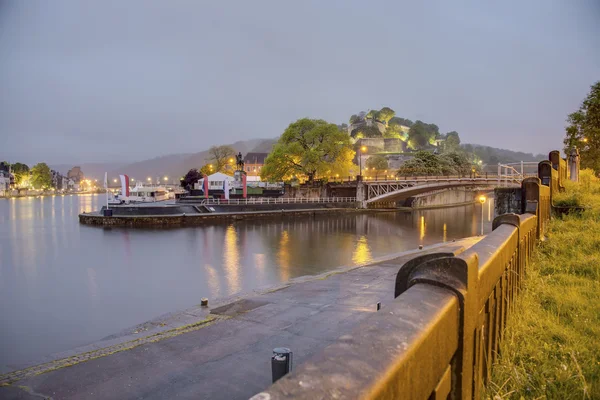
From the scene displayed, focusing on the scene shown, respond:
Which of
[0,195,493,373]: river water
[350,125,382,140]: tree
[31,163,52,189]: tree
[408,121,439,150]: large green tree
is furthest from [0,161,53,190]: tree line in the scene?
[408,121,439,150]: large green tree

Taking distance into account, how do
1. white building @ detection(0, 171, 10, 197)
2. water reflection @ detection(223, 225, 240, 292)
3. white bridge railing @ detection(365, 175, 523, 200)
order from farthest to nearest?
white building @ detection(0, 171, 10, 197) < white bridge railing @ detection(365, 175, 523, 200) < water reflection @ detection(223, 225, 240, 292)

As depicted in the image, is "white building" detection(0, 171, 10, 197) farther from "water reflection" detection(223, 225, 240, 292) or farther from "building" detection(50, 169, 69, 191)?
"water reflection" detection(223, 225, 240, 292)

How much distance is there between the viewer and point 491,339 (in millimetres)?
3141

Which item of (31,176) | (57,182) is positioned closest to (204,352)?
(31,176)

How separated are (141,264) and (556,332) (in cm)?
2517

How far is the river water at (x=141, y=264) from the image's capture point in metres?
14.6

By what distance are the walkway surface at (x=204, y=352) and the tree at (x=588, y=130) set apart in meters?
30.9

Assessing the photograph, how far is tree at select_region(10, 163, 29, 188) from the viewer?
140 meters

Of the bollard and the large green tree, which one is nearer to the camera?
the bollard

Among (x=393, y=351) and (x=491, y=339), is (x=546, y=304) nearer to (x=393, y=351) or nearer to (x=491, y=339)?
(x=491, y=339)

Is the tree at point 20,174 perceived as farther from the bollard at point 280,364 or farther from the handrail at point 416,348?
the handrail at point 416,348

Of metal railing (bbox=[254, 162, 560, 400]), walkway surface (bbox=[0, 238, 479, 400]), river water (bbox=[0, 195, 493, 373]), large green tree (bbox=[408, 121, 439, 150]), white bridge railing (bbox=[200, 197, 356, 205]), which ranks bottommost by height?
river water (bbox=[0, 195, 493, 373])

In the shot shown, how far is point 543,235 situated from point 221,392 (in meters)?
8.43

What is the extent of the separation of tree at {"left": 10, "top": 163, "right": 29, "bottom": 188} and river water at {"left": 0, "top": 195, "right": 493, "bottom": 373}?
373ft
